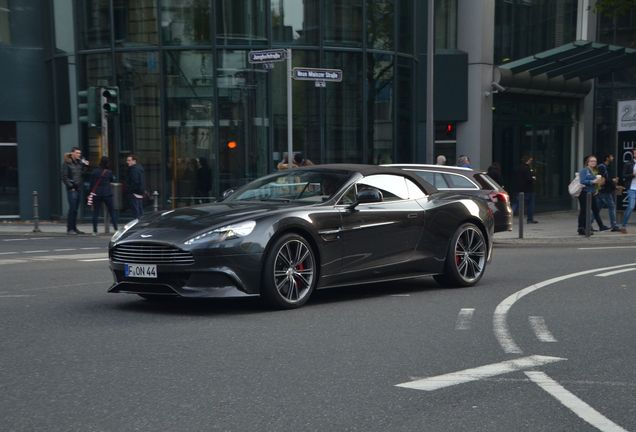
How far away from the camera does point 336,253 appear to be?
9469mm

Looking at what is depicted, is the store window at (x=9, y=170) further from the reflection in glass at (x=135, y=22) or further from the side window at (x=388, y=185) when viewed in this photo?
the side window at (x=388, y=185)

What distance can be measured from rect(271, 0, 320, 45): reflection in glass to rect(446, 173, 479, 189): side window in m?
8.78

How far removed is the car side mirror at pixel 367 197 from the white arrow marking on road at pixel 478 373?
3.25m

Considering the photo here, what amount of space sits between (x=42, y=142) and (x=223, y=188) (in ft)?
19.5

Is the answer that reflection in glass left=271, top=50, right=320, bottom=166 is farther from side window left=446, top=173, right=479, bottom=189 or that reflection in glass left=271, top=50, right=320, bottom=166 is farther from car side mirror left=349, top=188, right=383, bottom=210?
car side mirror left=349, top=188, right=383, bottom=210

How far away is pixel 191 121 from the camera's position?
23844mm

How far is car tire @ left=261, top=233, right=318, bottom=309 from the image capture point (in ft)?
28.7

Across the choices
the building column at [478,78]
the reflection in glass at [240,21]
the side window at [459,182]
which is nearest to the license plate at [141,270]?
the side window at [459,182]

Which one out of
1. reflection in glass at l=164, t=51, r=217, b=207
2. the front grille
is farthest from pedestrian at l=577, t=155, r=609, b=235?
the front grille

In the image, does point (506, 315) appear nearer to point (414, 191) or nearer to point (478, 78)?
point (414, 191)

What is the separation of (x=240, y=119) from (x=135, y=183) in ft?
12.3

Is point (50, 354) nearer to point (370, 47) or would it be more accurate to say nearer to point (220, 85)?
point (220, 85)

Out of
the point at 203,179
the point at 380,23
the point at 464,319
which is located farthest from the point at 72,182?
the point at 464,319

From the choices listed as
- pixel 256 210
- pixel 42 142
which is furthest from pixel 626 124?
pixel 256 210
